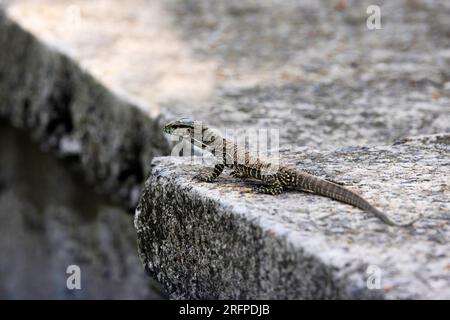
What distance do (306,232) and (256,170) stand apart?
0.64 meters

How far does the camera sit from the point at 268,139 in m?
4.17

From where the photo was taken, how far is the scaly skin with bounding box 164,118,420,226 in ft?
9.41

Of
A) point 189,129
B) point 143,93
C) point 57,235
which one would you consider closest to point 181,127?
point 189,129

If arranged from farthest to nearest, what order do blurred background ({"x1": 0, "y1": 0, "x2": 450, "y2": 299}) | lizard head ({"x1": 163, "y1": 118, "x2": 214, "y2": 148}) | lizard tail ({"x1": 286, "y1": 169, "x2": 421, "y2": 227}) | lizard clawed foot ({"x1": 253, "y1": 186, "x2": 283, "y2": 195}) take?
blurred background ({"x1": 0, "y1": 0, "x2": 450, "y2": 299}) → lizard head ({"x1": 163, "y1": 118, "x2": 214, "y2": 148}) → lizard clawed foot ({"x1": 253, "y1": 186, "x2": 283, "y2": 195}) → lizard tail ({"x1": 286, "y1": 169, "x2": 421, "y2": 227})

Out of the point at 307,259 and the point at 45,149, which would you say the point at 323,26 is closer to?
the point at 45,149

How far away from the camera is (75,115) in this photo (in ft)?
18.7

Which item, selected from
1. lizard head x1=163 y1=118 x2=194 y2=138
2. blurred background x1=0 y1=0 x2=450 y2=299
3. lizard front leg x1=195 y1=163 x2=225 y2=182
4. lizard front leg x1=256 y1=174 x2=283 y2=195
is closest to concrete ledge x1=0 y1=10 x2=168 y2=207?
blurred background x1=0 y1=0 x2=450 y2=299

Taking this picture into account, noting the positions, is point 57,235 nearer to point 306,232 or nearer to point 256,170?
point 256,170

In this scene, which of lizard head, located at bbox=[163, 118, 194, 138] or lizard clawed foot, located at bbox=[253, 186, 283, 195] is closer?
lizard clawed foot, located at bbox=[253, 186, 283, 195]

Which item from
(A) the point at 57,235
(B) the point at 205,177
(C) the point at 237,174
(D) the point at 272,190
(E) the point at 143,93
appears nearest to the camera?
(D) the point at 272,190

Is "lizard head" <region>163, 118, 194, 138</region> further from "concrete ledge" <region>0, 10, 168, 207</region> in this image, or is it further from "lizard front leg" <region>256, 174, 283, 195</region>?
"concrete ledge" <region>0, 10, 168, 207</region>

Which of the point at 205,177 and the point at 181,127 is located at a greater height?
the point at 181,127

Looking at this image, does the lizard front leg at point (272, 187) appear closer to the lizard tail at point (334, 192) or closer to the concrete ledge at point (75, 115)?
the lizard tail at point (334, 192)
